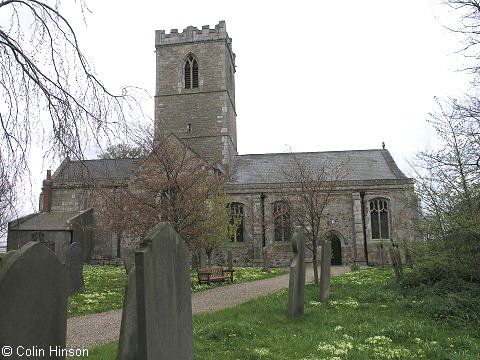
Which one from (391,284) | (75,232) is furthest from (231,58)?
(391,284)

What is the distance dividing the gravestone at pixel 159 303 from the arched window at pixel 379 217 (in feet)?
81.8

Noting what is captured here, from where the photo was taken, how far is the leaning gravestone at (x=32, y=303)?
10.9ft

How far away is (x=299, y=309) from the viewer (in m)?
8.27

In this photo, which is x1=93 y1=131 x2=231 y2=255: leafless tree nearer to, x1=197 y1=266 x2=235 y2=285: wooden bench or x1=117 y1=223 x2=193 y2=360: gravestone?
x1=197 y1=266 x2=235 y2=285: wooden bench

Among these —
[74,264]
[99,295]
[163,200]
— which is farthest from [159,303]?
[163,200]

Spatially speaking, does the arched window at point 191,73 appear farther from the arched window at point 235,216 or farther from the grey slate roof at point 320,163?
the arched window at point 235,216

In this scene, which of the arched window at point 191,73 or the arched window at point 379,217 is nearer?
the arched window at point 379,217

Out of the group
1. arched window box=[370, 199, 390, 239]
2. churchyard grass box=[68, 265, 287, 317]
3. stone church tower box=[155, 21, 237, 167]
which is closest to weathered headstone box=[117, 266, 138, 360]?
churchyard grass box=[68, 265, 287, 317]

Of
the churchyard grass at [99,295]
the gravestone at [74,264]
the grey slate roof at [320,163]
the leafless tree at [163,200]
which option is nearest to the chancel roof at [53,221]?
the churchyard grass at [99,295]

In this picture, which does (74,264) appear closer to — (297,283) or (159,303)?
(297,283)

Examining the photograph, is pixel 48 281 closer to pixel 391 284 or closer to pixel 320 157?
pixel 391 284

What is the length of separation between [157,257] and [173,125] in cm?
2911

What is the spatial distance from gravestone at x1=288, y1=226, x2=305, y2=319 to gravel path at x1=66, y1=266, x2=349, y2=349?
262 centimetres

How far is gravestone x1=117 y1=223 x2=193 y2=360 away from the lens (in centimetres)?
346
